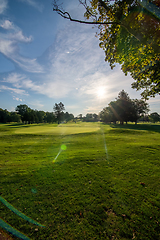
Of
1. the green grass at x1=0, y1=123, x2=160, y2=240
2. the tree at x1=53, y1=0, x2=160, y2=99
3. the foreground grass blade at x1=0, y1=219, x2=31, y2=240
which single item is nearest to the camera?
the foreground grass blade at x1=0, y1=219, x2=31, y2=240

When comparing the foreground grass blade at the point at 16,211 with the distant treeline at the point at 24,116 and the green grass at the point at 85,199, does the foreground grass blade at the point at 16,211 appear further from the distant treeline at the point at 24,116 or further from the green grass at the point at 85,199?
the distant treeline at the point at 24,116

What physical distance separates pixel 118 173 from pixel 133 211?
103 inches

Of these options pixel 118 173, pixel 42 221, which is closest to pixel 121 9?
pixel 118 173

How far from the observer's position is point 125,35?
8.45 meters

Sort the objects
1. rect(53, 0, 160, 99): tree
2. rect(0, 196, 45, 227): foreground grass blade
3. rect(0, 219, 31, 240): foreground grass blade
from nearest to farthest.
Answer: rect(0, 219, 31, 240): foreground grass blade, rect(0, 196, 45, 227): foreground grass blade, rect(53, 0, 160, 99): tree

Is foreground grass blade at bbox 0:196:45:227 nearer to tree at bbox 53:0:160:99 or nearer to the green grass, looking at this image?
the green grass

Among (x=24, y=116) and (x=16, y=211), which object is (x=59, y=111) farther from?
(x=16, y=211)

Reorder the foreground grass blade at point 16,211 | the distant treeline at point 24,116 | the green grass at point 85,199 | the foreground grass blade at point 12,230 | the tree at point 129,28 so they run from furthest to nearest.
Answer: the distant treeline at point 24,116
the tree at point 129,28
the foreground grass blade at point 16,211
the green grass at point 85,199
the foreground grass blade at point 12,230

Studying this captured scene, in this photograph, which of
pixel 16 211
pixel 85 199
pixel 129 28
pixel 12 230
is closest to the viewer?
pixel 12 230

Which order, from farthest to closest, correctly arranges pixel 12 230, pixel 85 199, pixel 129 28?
pixel 129 28 → pixel 85 199 → pixel 12 230

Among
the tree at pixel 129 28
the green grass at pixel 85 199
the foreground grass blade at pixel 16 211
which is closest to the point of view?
the green grass at pixel 85 199

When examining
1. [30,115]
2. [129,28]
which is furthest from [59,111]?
[129,28]

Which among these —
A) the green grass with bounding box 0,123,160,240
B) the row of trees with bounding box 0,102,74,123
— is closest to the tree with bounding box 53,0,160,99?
the green grass with bounding box 0,123,160,240

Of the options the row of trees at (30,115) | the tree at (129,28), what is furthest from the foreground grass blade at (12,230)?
the row of trees at (30,115)
